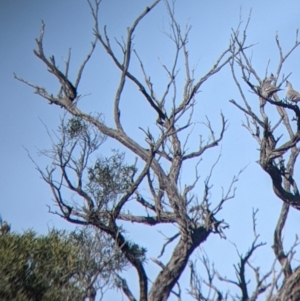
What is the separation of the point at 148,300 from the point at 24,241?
2.91 metres

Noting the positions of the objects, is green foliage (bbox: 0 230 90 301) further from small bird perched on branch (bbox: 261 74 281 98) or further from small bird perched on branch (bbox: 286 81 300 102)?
small bird perched on branch (bbox: 286 81 300 102)

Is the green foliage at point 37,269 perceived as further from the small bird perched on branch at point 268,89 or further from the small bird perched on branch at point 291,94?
the small bird perched on branch at point 291,94

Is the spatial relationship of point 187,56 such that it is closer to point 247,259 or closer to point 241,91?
point 241,91

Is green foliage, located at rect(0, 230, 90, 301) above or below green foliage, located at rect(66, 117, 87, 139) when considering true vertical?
below

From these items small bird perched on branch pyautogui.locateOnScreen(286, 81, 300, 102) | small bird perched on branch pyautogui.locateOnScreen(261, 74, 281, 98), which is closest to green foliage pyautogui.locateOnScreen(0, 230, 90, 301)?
small bird perched on branch pyautogui.locateOnScreen(261, 74, 281, 98)

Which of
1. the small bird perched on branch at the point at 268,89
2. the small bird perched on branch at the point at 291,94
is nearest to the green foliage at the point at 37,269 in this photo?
the small bird perched on branch at the point at 268,89

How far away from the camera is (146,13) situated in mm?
14734

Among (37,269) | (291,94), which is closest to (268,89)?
(291,94)

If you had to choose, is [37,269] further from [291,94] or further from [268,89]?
[291,94]

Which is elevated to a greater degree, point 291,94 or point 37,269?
point 291,94

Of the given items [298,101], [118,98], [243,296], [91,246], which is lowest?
[243,296]

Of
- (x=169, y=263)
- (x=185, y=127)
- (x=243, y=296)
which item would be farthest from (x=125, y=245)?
(x=243, y=296)

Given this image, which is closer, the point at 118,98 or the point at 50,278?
the point at 50,278

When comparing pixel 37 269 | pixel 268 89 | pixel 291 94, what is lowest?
pixel 37 269
